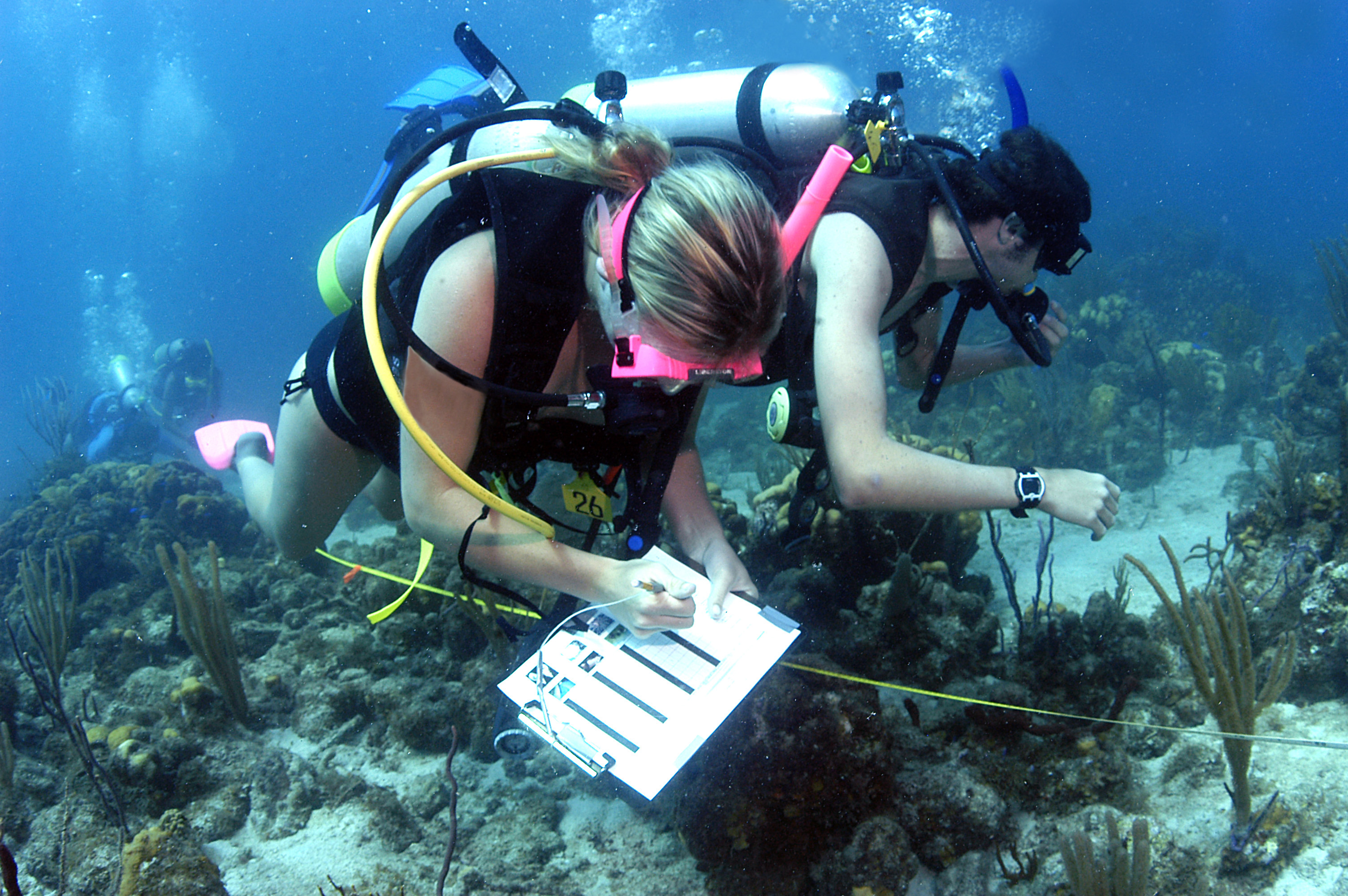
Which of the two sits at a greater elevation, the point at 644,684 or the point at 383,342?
the point at 383,342

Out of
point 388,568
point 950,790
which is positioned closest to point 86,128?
point 388,568

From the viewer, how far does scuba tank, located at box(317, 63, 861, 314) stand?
2.35 m

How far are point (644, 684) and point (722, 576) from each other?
0.52m

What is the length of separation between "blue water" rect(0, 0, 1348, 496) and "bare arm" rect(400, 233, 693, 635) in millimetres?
36723

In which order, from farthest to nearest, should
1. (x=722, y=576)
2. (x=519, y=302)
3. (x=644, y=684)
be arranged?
(x=722, y=576) < (x=644, y=684) < (x=519, y=302)

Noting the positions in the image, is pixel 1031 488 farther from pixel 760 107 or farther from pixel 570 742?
pixel 760 107

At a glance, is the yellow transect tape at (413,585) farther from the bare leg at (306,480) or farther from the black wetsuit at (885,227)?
the black wetsuit at (885,227)

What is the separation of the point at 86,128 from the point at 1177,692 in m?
95.1

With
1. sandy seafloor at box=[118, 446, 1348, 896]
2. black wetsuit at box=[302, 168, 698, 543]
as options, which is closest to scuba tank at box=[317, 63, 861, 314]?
black wetsuit at box=[302, 168, 698, 543]

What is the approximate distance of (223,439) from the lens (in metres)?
4.28

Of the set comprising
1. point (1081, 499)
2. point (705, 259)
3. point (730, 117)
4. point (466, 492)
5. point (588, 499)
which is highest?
point (730, 117)

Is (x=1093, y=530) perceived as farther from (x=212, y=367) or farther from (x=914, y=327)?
(x=212, y=367)

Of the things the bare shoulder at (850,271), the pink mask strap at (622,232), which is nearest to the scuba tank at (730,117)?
the bare shoulder at (850,271)

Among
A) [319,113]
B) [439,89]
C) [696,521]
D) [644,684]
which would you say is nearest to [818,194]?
[696,521]
